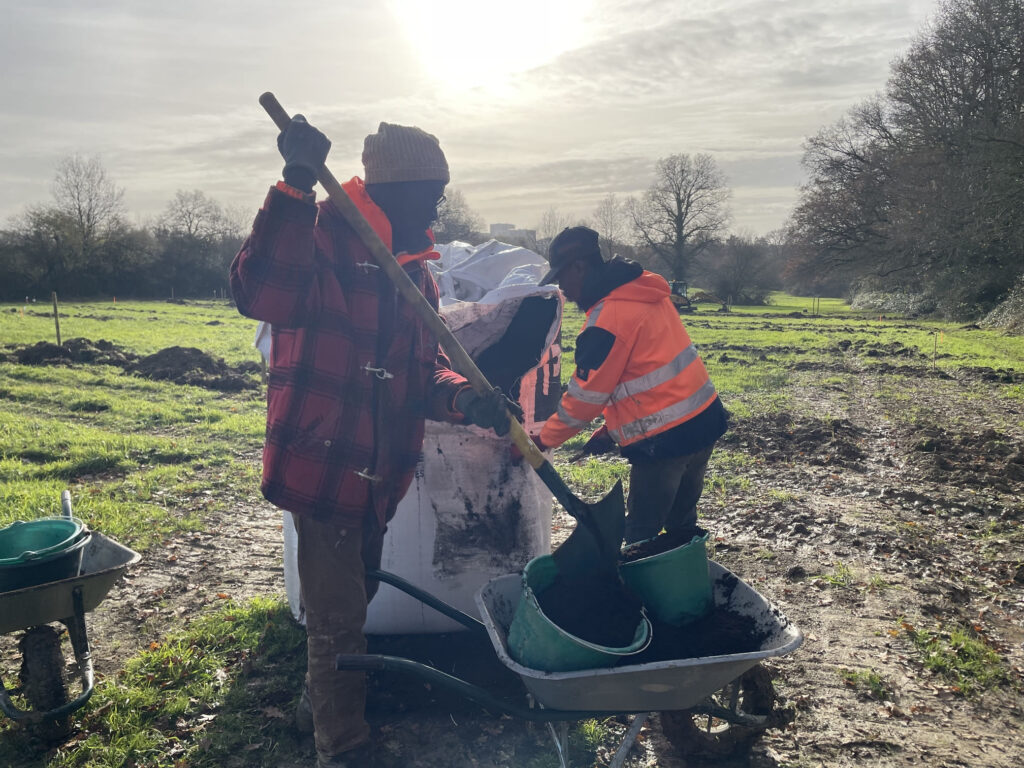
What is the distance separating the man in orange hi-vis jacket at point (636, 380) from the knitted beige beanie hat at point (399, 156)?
1.26 m

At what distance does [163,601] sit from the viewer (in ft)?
14.8

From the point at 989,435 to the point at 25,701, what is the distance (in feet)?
31.7

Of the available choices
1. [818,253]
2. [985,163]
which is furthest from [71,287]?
[985,163]

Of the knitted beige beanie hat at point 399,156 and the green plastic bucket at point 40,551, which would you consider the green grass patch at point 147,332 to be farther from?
the knitted beige beanie hat at point 399,156

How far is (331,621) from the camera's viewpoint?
2.75 metres

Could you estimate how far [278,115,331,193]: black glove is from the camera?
2.40m

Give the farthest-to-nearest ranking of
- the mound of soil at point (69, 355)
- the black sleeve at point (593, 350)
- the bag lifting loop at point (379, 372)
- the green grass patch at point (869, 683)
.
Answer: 1. the mound of soil at point (69, 355)
2. the black sleeve at point (593, 350)
3. the green grass patch at point (869, 683)
4. the bag lifting loop at point (379, 372)

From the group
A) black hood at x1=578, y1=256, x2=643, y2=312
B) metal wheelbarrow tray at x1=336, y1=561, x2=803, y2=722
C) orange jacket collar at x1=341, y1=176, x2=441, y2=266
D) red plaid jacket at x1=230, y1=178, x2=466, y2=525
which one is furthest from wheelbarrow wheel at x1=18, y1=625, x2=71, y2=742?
black hood at x1=578, y1=256, x2=643, y2=312

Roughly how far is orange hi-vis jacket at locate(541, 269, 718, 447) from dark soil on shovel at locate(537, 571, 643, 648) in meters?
1.23

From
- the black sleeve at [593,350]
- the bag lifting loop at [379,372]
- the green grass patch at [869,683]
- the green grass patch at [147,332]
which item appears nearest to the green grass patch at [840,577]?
the green grass patch at [869,683]

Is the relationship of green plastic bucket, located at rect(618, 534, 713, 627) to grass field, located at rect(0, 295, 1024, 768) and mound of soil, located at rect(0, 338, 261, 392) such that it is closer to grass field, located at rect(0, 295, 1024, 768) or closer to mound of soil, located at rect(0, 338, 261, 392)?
grass field, located at rect(0, 295, 1024, 768)

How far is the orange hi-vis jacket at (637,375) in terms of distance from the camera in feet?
12.2

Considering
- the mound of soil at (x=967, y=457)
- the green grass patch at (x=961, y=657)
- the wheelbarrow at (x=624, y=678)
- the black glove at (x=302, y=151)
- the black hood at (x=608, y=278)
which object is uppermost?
the black glove at (x=302, y=151)

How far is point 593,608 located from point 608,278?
6.52 feet
